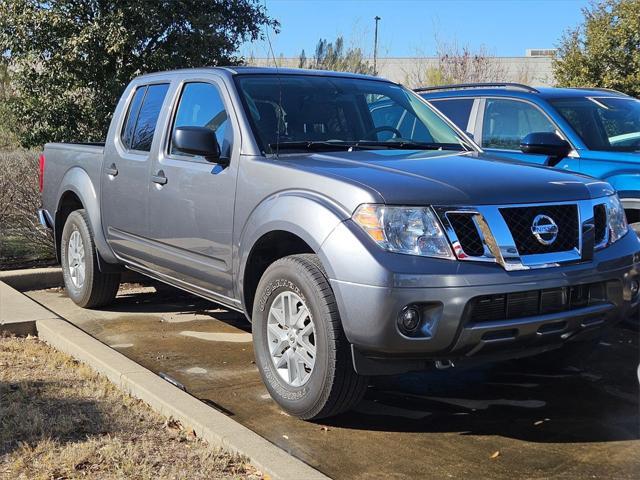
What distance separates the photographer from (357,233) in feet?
12.2

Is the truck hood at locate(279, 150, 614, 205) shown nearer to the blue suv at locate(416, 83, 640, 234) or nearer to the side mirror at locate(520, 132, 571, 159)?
the side mirror at locate(520, 132, 571, 159)

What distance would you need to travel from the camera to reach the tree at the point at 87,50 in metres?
12.7

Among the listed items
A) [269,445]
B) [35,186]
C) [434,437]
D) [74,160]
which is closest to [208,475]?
[269,445]

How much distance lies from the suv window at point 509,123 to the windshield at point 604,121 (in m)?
0.20

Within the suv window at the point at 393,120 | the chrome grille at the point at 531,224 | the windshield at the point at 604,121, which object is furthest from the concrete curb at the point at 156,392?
the windshield at the point at 604,121

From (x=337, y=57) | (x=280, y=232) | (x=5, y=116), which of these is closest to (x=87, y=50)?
(x=5, y=116)

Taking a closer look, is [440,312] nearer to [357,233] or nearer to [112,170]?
[357,233]

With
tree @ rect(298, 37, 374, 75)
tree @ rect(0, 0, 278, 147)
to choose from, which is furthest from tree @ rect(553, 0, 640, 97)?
tree @ rect(0, 0, 278, 147)

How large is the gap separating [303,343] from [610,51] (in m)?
14.3

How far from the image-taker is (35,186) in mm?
9109

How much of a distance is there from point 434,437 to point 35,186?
21.7ft

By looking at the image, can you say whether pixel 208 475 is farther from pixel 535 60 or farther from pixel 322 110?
pixel 535 60

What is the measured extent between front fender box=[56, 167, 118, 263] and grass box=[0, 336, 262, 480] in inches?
60.6

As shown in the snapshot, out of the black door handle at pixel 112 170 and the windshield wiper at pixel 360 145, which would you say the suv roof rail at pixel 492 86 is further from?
the black door handle at pixel 112 170
